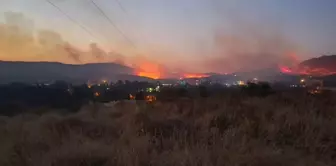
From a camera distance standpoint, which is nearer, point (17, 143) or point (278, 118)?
point (17, 143)

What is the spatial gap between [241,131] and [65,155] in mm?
3844

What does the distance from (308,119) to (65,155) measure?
20.3ft

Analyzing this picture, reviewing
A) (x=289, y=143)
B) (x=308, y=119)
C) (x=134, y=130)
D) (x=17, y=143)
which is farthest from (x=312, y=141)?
(x=17, y=143)

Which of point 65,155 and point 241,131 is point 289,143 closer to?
point 241,131

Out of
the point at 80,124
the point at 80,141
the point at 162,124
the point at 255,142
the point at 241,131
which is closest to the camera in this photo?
the point at 255,142

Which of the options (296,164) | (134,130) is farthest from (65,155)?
(296,164)

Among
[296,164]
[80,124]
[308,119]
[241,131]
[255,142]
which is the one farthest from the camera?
[80,124]

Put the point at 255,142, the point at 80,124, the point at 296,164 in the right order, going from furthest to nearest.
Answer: the point at 80,124
the point at 255,142
the point at 296,164

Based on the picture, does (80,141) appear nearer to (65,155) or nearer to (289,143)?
(65,155)

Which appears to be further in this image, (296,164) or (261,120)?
(261,120)

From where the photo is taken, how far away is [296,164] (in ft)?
20.0

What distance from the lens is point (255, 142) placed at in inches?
283

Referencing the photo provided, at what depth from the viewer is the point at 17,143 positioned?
311 inches

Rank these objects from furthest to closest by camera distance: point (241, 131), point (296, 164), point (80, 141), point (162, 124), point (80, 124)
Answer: point (80, 124) → point (162, 124) → point (241, 131) → point (80, 141) → point (296, 164)
